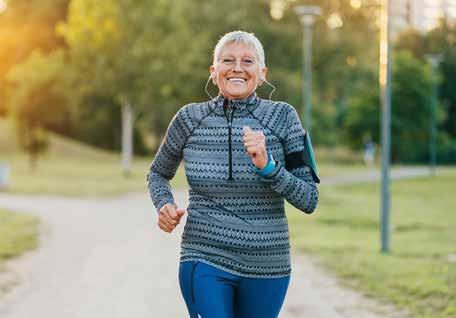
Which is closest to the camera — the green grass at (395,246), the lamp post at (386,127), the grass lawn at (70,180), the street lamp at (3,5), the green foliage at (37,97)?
the green grass at (395,246)

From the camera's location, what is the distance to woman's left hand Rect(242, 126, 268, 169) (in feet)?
11.1

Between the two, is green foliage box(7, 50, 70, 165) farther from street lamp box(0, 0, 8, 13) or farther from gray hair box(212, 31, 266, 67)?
gray hair box(212, 31, 266, 67)

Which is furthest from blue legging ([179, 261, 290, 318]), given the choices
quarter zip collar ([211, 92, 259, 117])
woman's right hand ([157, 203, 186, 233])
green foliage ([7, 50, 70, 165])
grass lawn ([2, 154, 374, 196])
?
green foliage ([7, 50, 70, 165])

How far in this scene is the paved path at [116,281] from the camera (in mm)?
8102

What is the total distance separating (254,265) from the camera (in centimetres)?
362

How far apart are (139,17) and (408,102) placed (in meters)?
31.7

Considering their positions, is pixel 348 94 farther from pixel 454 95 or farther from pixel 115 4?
pixel 115 4

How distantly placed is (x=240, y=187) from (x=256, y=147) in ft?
0.83

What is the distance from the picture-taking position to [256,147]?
3.37 meters

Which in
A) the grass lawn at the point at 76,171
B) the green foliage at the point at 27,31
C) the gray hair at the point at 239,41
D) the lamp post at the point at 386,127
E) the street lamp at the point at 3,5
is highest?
the street lamp at the point at 3,5

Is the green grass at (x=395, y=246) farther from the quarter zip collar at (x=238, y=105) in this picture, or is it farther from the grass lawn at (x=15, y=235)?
the quarter zip collar at (x=238, y=105)

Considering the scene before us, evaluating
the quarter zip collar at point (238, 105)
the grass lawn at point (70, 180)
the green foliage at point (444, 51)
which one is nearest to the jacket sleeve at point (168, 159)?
the quarter zip collar at point (238, 105)

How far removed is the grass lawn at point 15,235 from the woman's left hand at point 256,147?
6.53 m

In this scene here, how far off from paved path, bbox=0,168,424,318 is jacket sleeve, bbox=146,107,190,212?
393cm
